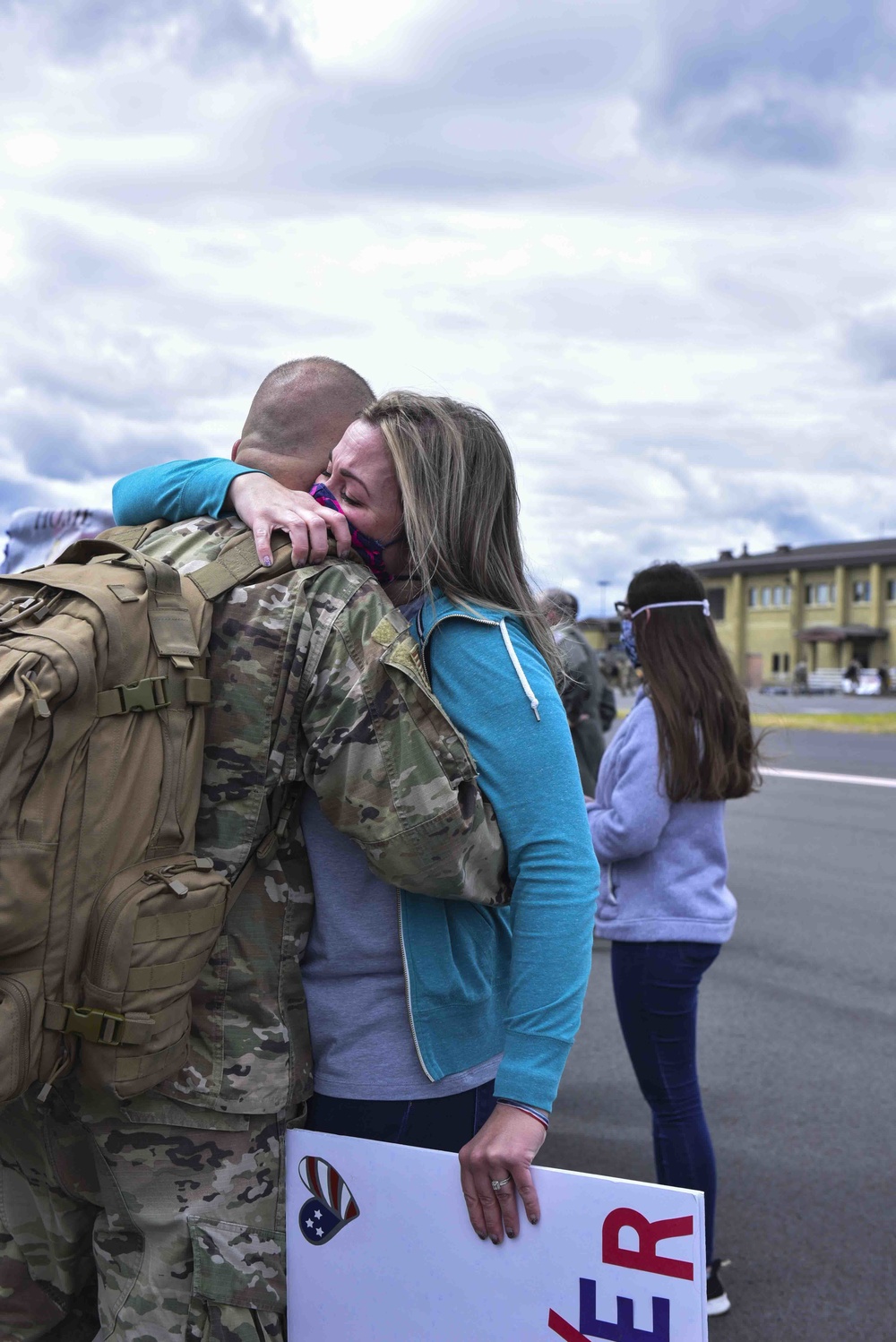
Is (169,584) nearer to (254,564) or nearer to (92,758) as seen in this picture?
(254,564)

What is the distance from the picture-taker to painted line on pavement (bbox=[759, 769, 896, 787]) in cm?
1489

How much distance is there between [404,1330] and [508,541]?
1326 millimetres

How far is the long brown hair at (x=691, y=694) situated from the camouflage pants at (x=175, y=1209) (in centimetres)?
187

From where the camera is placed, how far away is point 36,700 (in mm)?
1443

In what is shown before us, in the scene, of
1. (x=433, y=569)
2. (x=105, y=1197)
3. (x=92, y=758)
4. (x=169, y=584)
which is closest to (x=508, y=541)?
(x=433, y=569)

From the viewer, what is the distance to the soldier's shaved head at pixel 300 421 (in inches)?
88.1

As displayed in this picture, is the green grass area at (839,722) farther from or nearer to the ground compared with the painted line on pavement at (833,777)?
farther from the ground

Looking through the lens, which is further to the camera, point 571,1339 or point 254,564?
point 254,564

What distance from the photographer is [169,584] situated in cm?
169

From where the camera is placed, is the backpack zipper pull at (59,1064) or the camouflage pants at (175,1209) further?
the camouflage pants at (175,1209)

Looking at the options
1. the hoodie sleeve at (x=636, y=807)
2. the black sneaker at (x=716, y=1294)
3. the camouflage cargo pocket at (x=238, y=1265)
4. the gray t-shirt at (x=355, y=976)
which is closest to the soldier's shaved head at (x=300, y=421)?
the gray t-shirt at (x=355, y=976)

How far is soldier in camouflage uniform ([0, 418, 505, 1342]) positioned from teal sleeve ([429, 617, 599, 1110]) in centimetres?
7

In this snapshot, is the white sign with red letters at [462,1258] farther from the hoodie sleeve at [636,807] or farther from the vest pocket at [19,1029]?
the hoodie sleeve at [636,807]

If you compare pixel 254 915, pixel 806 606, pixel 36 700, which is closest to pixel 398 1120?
pixel 254 915
